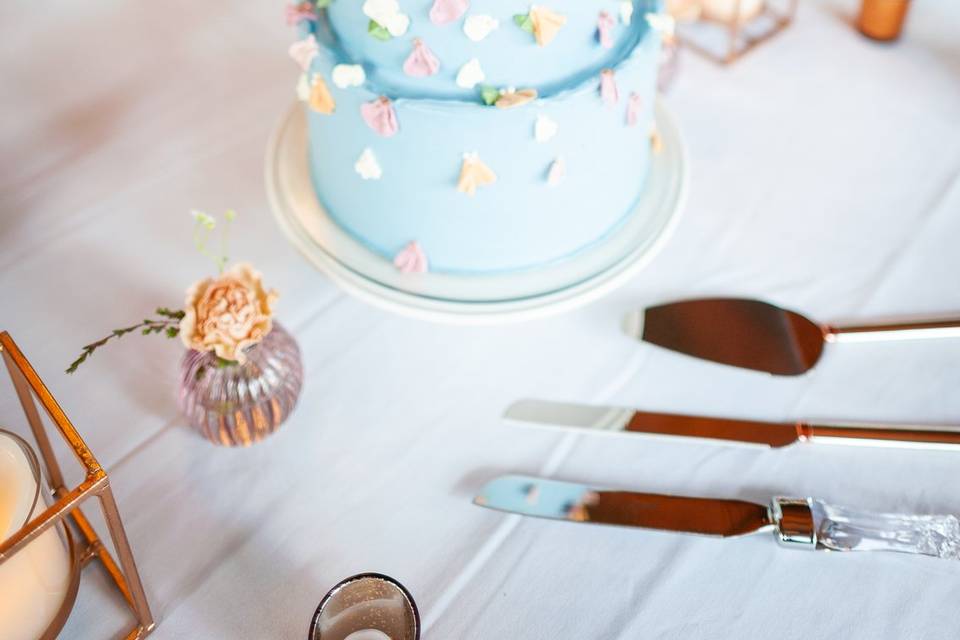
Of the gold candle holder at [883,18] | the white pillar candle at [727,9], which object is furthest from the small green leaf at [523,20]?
the gold candle holder at [883,18]

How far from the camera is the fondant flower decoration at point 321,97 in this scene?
2.59 ft

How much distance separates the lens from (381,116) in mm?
746

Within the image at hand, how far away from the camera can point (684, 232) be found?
3.14 ft

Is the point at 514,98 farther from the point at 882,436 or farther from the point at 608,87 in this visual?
the point at 882,436

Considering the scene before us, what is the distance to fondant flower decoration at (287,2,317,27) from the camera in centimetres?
82

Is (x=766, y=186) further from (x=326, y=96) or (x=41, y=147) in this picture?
(x=41, y=147)

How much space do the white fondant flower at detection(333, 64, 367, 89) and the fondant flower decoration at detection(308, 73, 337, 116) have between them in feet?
0.13

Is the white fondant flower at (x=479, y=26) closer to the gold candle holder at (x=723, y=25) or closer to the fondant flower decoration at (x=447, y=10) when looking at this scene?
the fondant flower decoration at (x=447, y=10)

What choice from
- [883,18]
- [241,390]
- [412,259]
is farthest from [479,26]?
[883,18]

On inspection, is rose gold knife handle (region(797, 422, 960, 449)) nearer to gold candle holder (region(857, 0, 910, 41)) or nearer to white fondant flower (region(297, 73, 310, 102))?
white fondant flower (region(297, 73, 310, 102))

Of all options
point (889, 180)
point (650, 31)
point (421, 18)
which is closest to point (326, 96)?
point (421, 18)

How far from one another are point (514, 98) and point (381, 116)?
0.38 ft

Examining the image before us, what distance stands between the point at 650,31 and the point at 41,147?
0.70 meters

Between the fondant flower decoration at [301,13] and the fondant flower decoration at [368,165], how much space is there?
14cm
